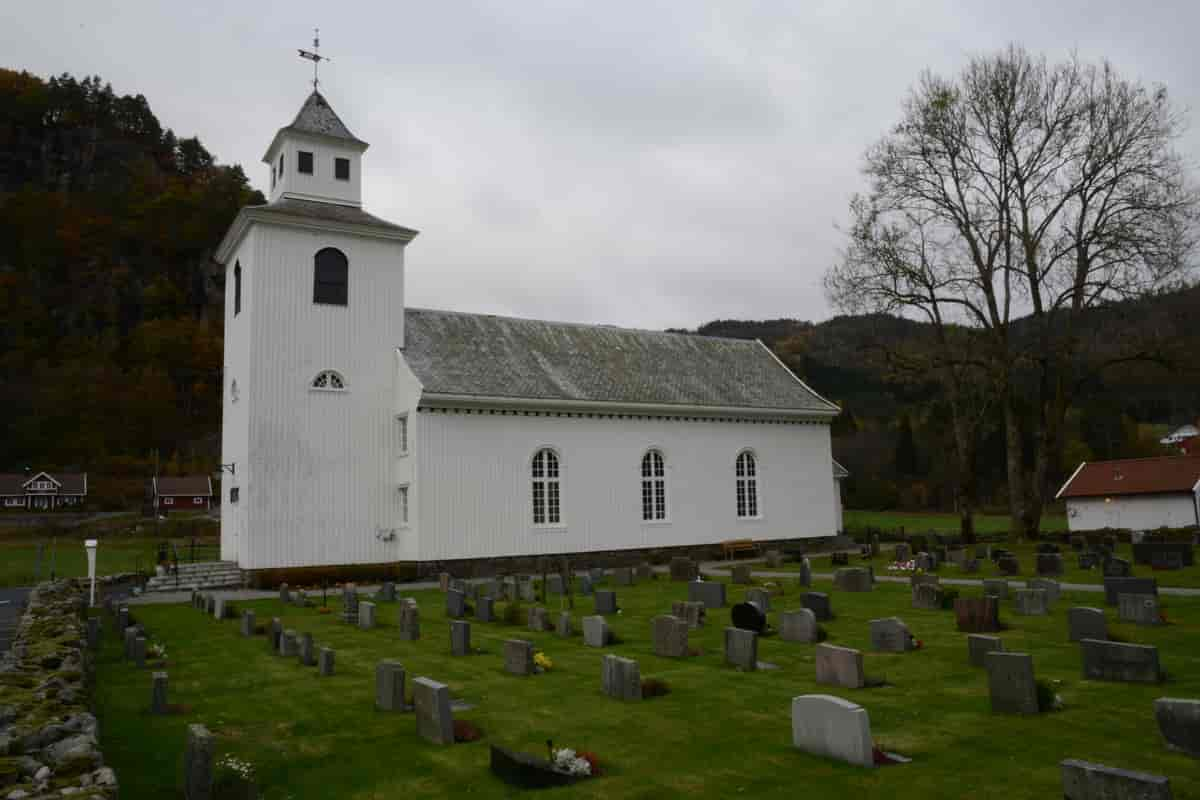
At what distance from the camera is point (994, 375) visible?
26.6m

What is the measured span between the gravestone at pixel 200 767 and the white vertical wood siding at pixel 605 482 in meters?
17.2

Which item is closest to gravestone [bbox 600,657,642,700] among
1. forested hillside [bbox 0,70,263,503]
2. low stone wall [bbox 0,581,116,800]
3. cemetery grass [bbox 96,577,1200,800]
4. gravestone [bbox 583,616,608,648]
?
cemetery grass [bbox 96,577,1200,800]

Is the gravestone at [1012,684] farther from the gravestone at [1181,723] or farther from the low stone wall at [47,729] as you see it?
the low stone wall at [47,729]

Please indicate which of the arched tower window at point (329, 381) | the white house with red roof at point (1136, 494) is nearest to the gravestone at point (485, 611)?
the arched tower window at point (329, 381)

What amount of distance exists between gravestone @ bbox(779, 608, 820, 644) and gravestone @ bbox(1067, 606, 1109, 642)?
3.28 m

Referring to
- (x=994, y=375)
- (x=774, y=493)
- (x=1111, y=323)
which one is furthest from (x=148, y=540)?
(x=1111, y=323)

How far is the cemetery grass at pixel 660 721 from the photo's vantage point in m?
6.57

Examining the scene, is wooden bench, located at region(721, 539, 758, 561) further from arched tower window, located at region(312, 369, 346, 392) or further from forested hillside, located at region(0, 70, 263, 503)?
forested hillside, located at region(0, 70, 263, 503)

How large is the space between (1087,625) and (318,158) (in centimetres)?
2319

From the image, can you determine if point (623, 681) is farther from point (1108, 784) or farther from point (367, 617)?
point (367, 617)

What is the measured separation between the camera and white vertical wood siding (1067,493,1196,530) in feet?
128

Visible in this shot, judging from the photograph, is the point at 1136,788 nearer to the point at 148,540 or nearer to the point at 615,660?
the point at 615,660

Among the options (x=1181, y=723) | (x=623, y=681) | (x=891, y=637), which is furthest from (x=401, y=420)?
(x=1181, y=723)

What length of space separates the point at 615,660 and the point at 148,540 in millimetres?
38006
